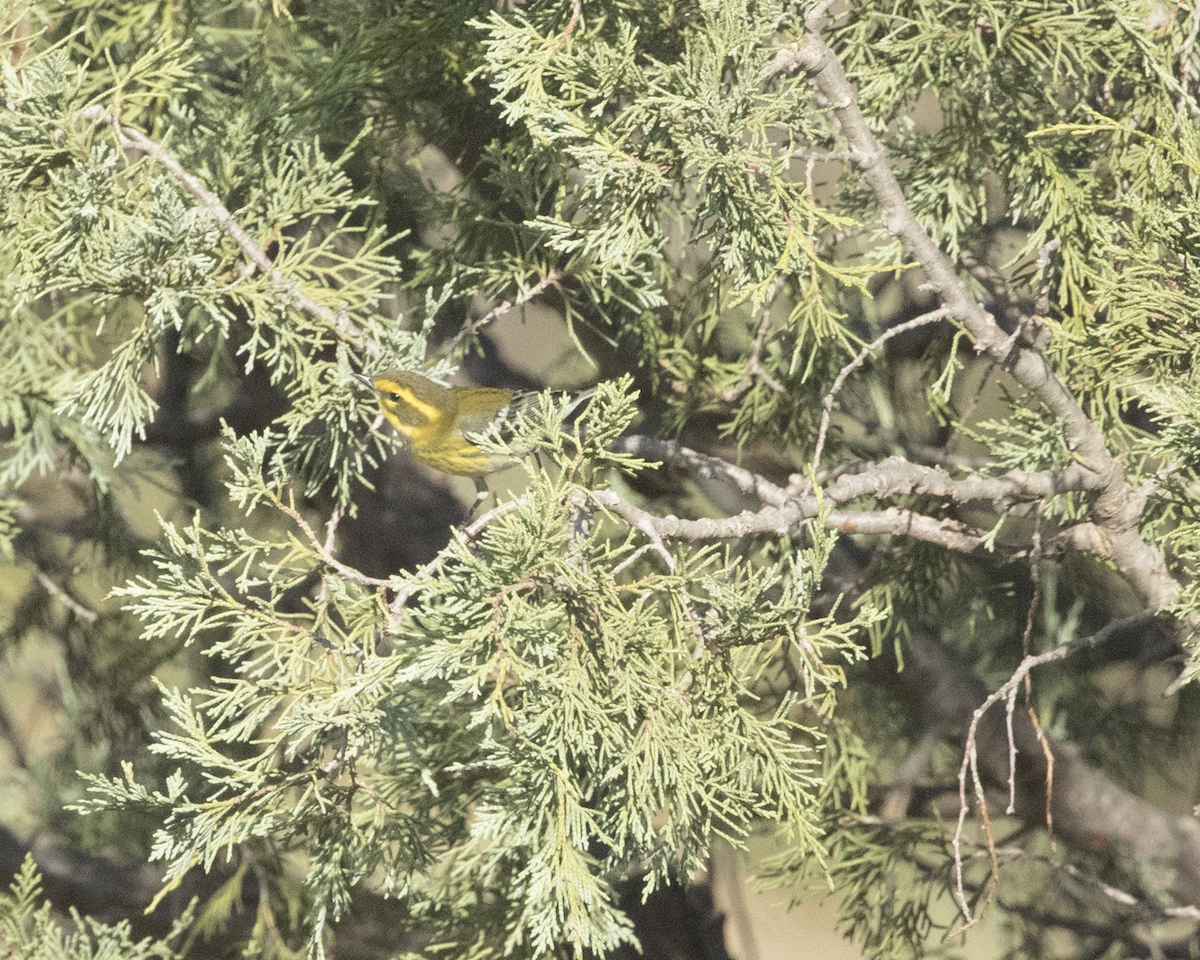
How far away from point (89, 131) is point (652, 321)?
1208mm

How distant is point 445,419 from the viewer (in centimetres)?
239

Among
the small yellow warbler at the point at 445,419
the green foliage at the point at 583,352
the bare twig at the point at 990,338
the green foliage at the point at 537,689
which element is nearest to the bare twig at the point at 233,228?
the green foliage at the point at 583,352

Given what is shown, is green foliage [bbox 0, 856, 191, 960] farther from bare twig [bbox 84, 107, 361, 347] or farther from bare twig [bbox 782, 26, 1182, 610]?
bare twig [bbox 782, 26, 1182, 610]

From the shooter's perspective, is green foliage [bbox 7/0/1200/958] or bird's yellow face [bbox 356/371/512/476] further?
bird's yellow face [bbox 356/371/512/476]

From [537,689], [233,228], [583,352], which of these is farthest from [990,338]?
[233,228]

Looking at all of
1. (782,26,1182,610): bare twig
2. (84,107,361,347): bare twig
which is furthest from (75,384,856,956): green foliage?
(782,26,1182,610): bare twig

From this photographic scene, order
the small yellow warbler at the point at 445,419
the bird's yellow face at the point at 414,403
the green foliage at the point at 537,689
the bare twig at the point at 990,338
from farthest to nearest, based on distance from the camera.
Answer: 1. the small yellow warbler at the point at 445,419
2. the bird's yellow face at the point at 414,403
3. the bare twig at the point at 990,338
4. the green foliage at the point at 537,689

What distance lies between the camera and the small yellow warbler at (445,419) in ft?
7.15

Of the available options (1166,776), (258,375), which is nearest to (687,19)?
(258,375)

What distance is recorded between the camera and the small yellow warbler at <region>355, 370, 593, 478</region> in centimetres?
218

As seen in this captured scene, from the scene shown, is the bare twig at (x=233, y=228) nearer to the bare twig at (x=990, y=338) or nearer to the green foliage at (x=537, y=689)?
the green foliage at (x=537, y=689)

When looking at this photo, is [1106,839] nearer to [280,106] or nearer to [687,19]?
[687,19]

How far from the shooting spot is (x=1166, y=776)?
3738 millimetres

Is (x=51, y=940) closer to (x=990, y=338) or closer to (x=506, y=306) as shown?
(x=506, y=306)
